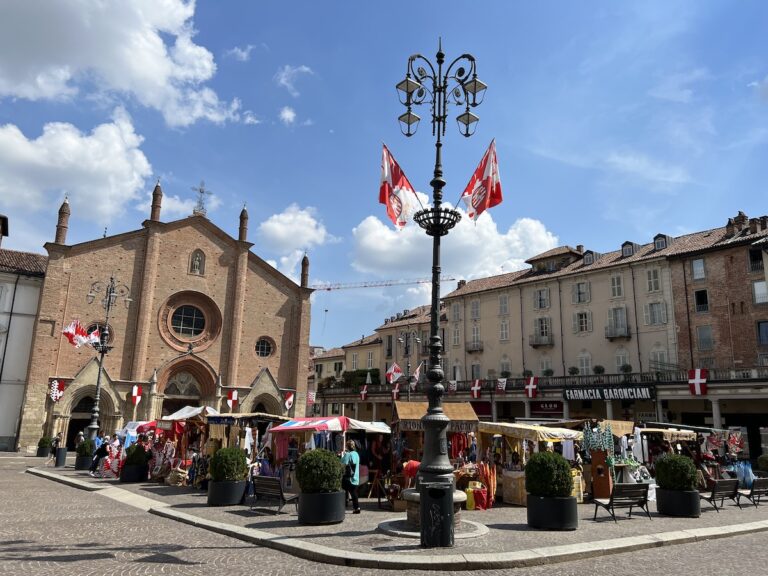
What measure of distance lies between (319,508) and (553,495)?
450 cm

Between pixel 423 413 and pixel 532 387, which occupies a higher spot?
pixel 532 387

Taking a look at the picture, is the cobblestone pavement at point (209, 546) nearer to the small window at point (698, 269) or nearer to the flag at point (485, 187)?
the flag at point (485, 187)

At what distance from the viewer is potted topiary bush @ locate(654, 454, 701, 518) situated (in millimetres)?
12484

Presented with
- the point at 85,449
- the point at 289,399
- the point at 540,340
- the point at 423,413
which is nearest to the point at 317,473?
the point at 423,413

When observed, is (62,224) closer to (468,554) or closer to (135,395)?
(135,395)

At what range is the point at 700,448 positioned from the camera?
19.4 m

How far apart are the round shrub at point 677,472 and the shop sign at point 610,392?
2423 centimetres

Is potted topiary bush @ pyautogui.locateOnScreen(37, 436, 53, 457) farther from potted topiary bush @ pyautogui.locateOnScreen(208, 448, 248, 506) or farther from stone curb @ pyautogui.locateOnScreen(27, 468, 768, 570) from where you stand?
stone curb @ pyautogui.locateOnScreen(27, 468, 768, 570)

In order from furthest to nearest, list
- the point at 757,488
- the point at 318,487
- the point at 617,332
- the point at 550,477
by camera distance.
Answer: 1. the point at 617,332
2. the point at 757,488
3. the point at 318,487
4. the point at 550,477

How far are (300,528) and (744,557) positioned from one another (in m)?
7.47

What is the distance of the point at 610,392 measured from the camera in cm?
3662

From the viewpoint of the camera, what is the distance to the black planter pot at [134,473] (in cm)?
1819

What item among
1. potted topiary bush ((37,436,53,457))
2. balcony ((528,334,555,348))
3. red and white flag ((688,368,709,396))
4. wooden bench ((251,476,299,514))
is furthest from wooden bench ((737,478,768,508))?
potted topiary bush ((37,436,53,457))

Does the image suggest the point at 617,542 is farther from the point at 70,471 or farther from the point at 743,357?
the point at 743,357
